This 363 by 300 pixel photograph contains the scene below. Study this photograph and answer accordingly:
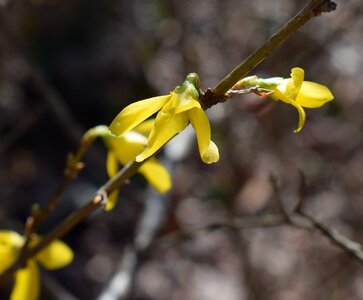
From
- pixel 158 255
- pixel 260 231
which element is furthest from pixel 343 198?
pixel 158 255

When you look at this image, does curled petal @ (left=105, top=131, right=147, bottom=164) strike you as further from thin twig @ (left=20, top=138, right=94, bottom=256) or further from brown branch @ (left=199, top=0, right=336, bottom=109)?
brown branch @ (left=199, top=0, right=336, bottom=109)

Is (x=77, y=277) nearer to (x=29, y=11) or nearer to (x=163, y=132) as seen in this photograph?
(x=29, y=11)

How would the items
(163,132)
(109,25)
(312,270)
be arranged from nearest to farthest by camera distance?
1. (163,132)
2. (312,270)
3. (109,25)

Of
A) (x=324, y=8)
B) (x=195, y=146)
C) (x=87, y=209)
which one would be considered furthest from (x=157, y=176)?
(x=195, y=146)

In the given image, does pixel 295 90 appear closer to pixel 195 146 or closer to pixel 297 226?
pixel 297 226

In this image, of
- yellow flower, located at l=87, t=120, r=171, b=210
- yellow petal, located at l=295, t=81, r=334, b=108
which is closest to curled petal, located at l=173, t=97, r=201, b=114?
yellow petal, located at l=295, t=81, r=334, b=108
